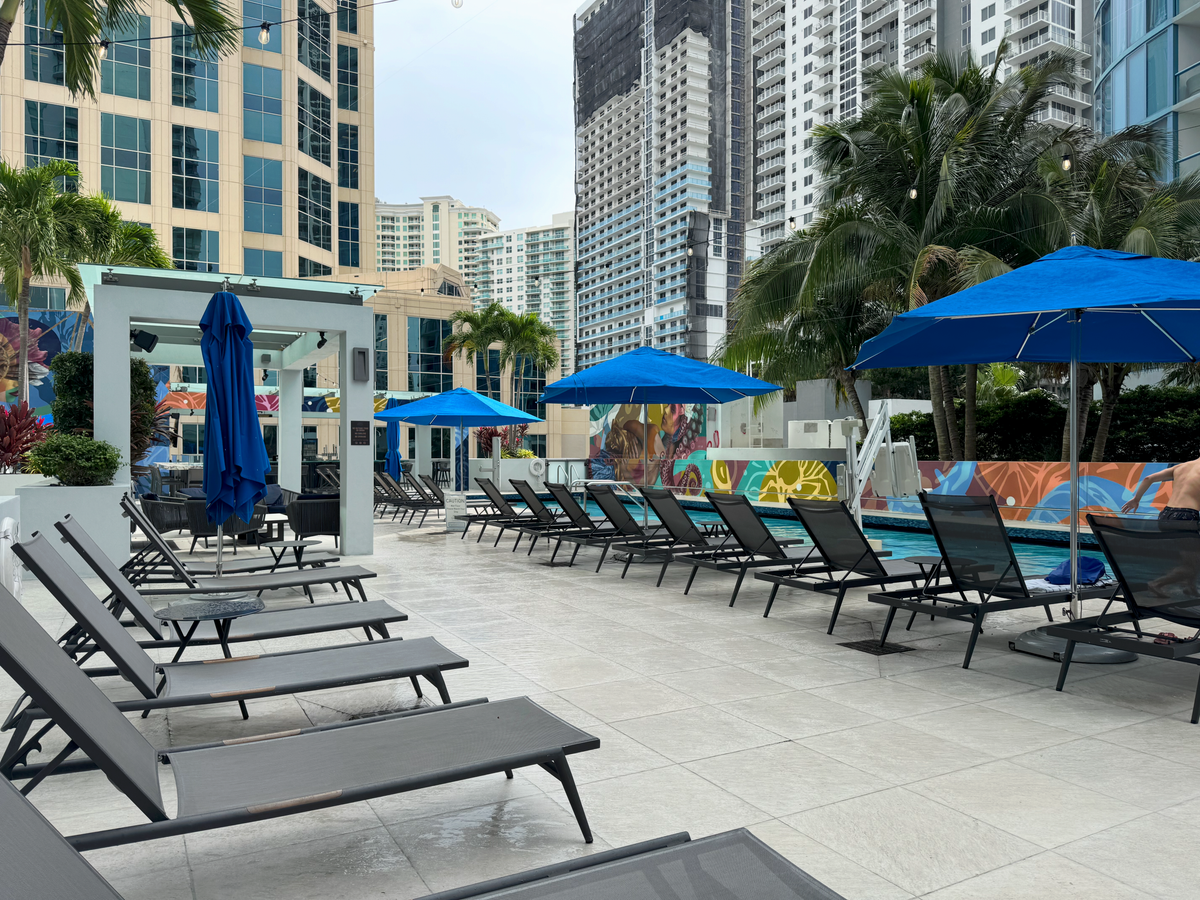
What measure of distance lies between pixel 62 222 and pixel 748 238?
92846 mm

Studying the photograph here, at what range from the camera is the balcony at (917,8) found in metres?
76.5

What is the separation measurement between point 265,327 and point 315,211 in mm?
34117

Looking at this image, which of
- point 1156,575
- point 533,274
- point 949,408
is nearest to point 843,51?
point 533,274

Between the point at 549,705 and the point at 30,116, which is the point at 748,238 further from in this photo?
the point at 549,705

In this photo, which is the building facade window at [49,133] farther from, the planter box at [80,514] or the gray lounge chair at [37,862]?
the gray lounge chair at [37,862]

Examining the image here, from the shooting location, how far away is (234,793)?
7.45 ft

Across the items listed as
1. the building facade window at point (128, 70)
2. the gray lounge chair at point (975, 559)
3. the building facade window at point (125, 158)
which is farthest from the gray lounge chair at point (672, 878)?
the building facade window at point (128, 70)

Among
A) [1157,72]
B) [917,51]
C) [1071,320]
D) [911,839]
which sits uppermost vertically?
[917,51]

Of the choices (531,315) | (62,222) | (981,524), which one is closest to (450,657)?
(981,524)

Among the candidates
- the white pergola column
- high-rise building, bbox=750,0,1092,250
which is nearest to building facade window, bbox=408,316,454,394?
the white pergola column

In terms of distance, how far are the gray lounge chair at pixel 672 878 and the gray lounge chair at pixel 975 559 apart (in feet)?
10.9

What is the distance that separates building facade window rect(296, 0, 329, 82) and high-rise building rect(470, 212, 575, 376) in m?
82.0

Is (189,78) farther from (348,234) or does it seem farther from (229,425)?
(229,425)

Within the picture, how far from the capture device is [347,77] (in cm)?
4562
